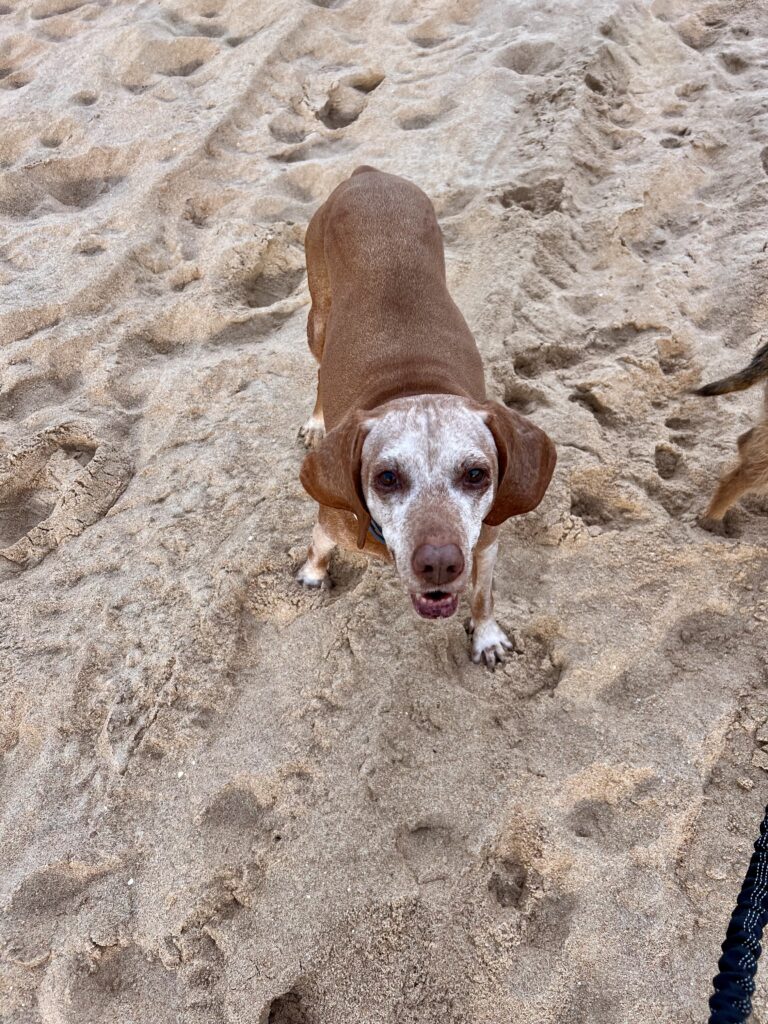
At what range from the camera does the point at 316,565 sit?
2.97 meters

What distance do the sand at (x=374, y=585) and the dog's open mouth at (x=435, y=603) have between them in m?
0.56

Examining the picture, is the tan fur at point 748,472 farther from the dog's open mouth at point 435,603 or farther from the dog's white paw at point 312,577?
the dog's white paw at point 312,577

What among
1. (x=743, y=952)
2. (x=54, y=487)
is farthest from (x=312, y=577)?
(x=743, y=952)

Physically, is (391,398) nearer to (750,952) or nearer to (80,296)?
(750,952)

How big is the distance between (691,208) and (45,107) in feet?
16.2

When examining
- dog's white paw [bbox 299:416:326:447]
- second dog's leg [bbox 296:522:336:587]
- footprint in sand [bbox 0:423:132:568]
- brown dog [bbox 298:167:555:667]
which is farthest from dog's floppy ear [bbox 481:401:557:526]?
footprint in sand [bbox 0:423:132:568]

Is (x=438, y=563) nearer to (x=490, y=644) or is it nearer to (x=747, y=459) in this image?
(x=490, y=644)

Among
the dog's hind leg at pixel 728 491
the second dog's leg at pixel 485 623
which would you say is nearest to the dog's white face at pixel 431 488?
the second dog's leg at pixel 485 623

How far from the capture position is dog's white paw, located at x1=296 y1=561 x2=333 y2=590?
117 inches

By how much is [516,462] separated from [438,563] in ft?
1.71

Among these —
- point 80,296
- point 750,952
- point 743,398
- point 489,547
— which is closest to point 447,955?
point 750,952

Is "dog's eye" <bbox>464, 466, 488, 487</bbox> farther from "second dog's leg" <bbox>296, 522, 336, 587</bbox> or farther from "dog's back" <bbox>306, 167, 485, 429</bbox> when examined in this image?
"second dog's leg" <bbox>296, 522, 336, 587</bbox>

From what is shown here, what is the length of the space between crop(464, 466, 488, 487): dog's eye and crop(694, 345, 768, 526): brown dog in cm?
125

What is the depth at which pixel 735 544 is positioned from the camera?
2.89 m
